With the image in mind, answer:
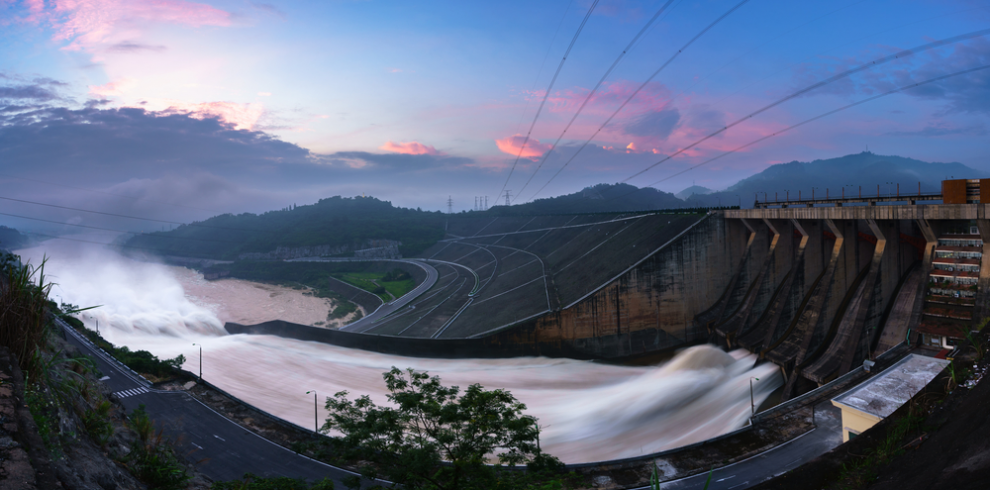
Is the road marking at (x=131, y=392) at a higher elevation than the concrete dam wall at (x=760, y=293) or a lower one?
lower

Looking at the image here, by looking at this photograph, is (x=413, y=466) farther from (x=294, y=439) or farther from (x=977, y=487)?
(x=294, y=439)

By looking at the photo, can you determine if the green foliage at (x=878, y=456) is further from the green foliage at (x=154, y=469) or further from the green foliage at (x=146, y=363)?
the green foliage at (x=146, y=363)

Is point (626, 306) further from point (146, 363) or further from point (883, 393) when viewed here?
point (146, 363)

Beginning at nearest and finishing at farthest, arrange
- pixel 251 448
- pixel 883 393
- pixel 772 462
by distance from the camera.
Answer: pixel 883 393 < pixel 772 462 < pixel 251 448

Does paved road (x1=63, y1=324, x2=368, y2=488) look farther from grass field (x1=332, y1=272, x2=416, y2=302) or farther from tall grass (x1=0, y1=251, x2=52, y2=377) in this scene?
grass field (x1=332, y1=272, x2=416, y2=302)

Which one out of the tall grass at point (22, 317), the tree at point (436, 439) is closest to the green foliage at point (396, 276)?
the tree at point (436, 439)

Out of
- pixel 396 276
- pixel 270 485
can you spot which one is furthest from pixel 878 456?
pixel 396 276
